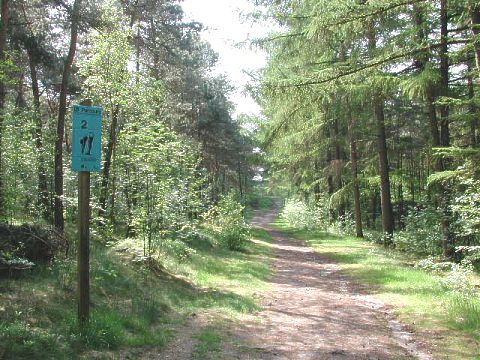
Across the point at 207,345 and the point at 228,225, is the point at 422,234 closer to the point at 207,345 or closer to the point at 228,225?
the point at 228,225

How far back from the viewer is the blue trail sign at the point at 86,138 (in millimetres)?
5184

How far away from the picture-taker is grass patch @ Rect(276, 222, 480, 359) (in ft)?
21.0

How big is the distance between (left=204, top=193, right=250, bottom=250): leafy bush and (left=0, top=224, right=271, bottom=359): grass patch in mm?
5693

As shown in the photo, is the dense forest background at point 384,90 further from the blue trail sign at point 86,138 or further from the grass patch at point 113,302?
the blue trail sign at point 86,138

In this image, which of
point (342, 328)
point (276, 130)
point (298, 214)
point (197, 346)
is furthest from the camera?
point (298, 214)

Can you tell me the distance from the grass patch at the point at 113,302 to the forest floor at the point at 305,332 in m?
0.28

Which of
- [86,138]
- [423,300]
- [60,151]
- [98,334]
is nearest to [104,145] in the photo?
[60,151]

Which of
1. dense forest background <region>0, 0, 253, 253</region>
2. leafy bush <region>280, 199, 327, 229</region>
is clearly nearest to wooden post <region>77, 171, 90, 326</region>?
dense forest background <region>0, 0, 253, 253</region>

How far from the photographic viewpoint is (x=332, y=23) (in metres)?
8.52

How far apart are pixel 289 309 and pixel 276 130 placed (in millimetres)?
8500

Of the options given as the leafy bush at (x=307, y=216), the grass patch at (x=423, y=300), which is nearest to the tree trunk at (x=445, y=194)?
the grass patch at (x=423, y=300)

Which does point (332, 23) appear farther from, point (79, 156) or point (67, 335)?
point (67, 335)

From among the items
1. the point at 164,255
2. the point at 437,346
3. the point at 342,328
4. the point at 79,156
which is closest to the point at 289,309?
the point at 342,328

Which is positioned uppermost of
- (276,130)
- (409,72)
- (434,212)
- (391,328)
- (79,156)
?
(409,72)
